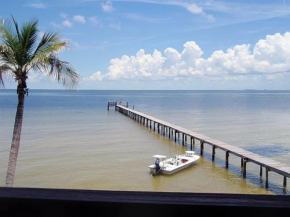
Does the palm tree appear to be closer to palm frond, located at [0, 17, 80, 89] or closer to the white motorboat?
palm frond, located at [0, 17, 80, 89]

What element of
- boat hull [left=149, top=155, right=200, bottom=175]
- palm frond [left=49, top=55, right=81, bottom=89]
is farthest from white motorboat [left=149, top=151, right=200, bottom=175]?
palm frond [left=49, top=55, right=81, bottom=89]

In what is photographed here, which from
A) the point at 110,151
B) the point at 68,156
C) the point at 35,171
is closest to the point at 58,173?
the point at 35,171

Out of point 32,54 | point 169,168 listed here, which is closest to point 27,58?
point 32,54

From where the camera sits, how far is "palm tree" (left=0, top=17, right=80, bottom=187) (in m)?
11.9

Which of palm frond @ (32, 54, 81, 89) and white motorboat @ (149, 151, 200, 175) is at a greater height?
palm frond @ (32, 54, 81, 89)

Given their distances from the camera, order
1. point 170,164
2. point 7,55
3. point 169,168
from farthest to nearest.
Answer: point 170,164 → point 169,168 → point 7,55

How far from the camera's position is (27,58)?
12211 millimetres

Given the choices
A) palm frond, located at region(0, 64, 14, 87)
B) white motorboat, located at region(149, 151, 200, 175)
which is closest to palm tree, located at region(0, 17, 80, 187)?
palm frond, located at region(0, 64, 14, 87)

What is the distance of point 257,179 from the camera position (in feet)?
59.4

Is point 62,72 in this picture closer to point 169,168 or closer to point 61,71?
point 61,71

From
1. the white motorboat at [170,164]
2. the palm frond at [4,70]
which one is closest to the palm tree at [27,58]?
the palm frond at [4,70]

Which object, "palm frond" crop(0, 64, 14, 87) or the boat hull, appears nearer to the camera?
"palm frond" crop(0, 64, 14, 87)

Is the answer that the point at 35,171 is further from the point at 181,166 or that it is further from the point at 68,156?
the point at 181,166

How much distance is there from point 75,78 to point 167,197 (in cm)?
1159
